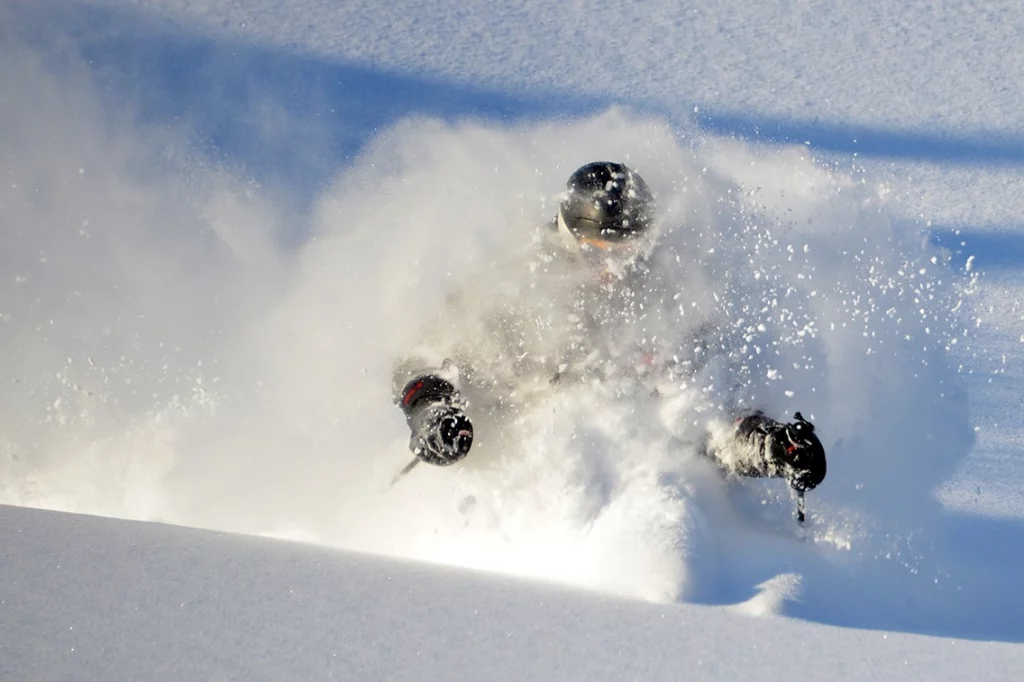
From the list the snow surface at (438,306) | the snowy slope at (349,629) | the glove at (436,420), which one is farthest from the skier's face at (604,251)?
the snowy slope at (349,629)

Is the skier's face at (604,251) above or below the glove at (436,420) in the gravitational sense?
above

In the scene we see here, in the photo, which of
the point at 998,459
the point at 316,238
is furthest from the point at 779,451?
the point at 316,238

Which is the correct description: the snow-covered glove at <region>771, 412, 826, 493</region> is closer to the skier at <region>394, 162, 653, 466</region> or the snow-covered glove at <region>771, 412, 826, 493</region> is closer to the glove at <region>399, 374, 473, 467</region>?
the skier at <region>394, 162, 653, 466</region>

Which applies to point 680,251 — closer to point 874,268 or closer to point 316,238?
point 874,268

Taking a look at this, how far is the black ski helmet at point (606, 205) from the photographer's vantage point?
9.39 feet

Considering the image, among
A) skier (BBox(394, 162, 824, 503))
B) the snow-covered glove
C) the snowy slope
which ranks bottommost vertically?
the snowy slope

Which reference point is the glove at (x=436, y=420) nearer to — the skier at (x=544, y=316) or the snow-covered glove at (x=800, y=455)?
the skier at (x=544, y=316)

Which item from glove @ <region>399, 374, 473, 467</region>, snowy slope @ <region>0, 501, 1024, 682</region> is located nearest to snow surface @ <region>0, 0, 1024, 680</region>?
snowy slope @ <region>0, 501, 1024, 682</region>

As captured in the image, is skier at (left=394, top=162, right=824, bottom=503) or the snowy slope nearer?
the snowy slope

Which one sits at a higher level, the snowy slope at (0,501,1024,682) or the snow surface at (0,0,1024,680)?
the snow surface at (0,0,1024,680)

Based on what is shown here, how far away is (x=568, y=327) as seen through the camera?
3127 millimetres

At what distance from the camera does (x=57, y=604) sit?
2.56 m

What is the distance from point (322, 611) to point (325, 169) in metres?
2.56

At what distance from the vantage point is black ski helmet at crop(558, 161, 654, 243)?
2861 millimetres
